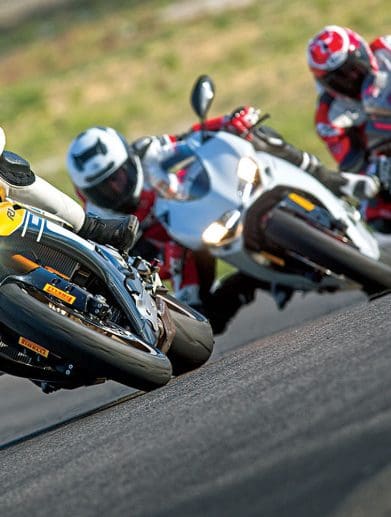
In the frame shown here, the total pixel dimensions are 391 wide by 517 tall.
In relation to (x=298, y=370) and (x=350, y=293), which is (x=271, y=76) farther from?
(x=298, y=370)

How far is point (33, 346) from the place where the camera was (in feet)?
18.6

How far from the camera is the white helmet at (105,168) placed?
848 cm

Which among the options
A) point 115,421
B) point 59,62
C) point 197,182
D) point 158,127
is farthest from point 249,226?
point 59,62

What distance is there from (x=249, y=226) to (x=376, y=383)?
13.7 feet

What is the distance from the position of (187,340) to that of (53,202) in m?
1.07

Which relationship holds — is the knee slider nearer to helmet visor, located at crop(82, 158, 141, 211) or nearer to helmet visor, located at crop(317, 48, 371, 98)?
helmet visor, located at crop(82, 158, 141, 211)

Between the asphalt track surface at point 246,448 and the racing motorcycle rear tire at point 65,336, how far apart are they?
0.24 m

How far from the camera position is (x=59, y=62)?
3384 cm

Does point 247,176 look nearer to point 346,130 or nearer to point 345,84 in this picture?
point 345,84

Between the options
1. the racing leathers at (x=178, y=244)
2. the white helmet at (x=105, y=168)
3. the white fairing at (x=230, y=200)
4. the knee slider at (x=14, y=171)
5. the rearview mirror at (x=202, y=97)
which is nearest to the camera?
the knee slider at (x=14, y=171)

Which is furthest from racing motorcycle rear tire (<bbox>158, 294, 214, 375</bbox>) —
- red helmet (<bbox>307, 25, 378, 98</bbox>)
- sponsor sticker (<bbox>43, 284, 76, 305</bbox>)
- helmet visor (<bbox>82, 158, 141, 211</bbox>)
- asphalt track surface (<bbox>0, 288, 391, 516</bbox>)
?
red helmet (<bbox>307, 25, 378, 98</bbox>)

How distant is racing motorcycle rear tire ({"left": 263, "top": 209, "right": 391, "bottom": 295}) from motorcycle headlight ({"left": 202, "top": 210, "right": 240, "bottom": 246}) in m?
0.49

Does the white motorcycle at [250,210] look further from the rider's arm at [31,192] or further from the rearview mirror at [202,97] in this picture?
the rider's arm at [31,192]

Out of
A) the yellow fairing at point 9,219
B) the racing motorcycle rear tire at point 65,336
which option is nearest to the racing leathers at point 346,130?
the yellow fairing at point 9,219
